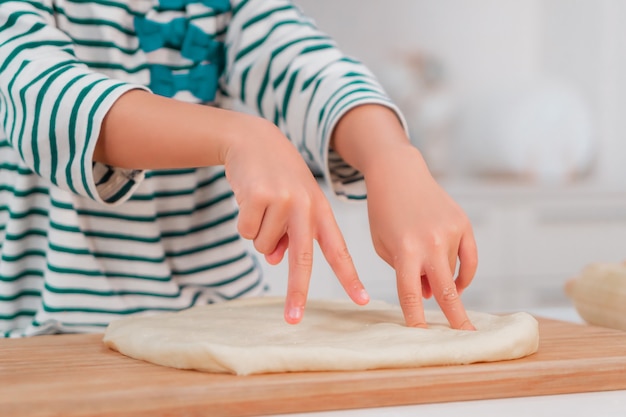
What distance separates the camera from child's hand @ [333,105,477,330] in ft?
1.73

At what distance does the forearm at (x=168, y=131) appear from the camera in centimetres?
51

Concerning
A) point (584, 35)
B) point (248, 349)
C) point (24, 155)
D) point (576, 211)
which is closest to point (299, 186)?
point (248, 349)

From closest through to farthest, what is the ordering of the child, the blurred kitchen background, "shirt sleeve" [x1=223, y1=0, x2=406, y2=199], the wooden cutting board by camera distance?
1. the wooden cutting board
2. the child
3. "shirt sleeve" [x1=223, y1=0, x2=406, y2=199]
4. the blurred kitchen background

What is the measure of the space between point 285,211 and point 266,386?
107 millimetres

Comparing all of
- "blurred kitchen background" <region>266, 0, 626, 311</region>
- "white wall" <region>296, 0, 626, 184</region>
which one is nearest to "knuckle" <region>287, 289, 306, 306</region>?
"blurred kitchen background" <region>266, 0, 626, 311</region>

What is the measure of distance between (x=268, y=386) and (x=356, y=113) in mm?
296

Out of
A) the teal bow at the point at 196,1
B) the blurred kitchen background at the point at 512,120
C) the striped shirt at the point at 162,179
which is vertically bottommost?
the blurred kitchen background at the point at 512,120

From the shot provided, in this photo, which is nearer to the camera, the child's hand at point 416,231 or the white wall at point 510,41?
the child's hand at point 416,231

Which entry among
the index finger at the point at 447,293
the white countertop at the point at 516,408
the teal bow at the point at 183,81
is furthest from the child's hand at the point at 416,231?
the teal bow at the point at 183,81

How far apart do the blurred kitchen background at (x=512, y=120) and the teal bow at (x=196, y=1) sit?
1056 millimetres

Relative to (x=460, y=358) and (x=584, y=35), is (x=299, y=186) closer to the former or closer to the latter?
(x=460, y=358)

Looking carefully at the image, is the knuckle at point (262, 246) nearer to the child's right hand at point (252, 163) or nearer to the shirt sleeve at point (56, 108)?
the child's right hand at point (252, 163)

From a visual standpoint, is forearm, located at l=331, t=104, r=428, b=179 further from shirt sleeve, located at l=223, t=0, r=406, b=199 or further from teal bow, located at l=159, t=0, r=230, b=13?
teal bow, located at l=159, t=0, r=230, b=13

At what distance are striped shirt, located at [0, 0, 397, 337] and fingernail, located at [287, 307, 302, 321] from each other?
222 mm
